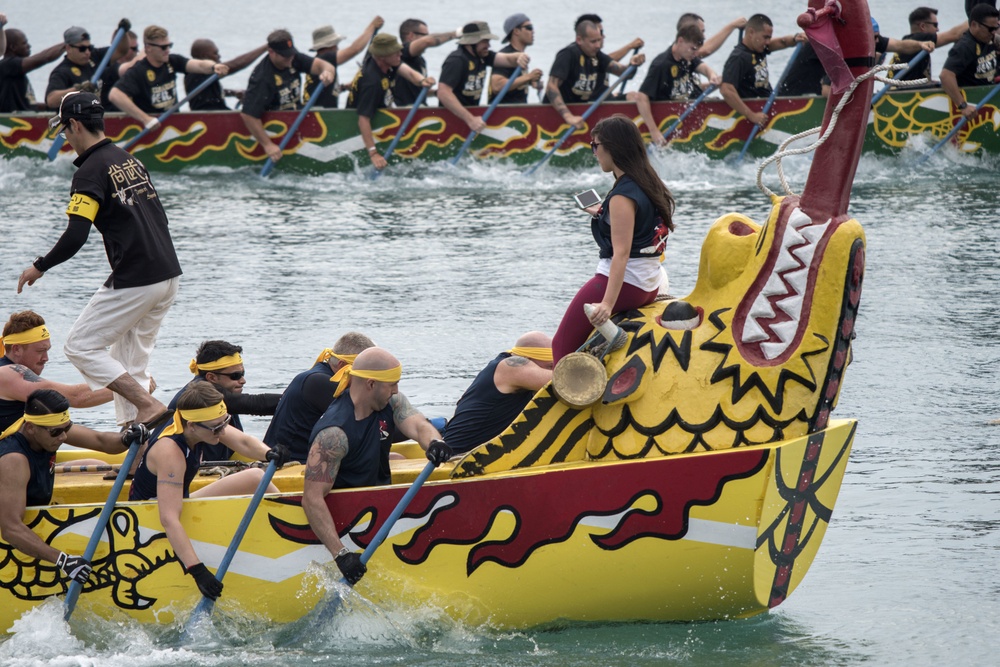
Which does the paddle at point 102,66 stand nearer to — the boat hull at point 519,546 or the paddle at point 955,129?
the paddle at point 955,129

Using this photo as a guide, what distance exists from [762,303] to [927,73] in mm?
12724

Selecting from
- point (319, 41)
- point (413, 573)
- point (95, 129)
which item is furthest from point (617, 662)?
point (319, 41)

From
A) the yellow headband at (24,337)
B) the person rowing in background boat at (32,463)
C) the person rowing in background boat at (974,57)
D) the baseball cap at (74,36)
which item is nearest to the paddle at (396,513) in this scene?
the person rowing in background boat at (32,463)

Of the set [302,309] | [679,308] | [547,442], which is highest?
[679,308]

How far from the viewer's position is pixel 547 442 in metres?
6.08

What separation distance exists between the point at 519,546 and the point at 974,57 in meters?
12.2

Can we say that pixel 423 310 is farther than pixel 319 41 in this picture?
No

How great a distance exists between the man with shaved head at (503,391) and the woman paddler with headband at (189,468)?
981mm

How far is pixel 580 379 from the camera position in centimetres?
593

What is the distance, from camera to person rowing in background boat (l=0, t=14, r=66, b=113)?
16.8 metres

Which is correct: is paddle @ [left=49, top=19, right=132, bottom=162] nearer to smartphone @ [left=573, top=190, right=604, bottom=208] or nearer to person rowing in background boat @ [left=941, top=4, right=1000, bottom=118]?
person rowing in background boat @ [left=941, top=4, right=1000, bottom=118]

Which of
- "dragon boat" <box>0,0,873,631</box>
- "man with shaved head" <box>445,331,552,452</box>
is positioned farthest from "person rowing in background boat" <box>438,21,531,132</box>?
"dragon boat" <box>0,0,873,631</box>

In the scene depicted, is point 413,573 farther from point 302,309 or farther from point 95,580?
point 302,309

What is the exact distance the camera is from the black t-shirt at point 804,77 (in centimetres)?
1677
